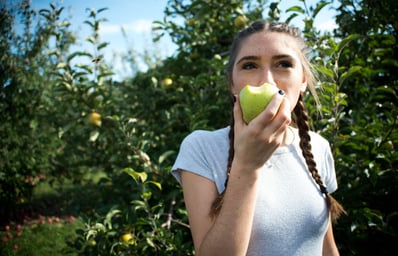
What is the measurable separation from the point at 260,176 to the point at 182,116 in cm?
125

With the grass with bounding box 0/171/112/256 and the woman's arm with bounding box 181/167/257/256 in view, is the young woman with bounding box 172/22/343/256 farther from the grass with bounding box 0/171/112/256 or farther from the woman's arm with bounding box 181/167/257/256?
the grass with bounding box 0/171/112/256

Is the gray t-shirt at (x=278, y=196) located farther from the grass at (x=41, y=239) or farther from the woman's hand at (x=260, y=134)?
the grass at (x=41, y=239)

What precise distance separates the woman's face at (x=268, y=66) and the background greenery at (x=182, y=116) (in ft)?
1.94

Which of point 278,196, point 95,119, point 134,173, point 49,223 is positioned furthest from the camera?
point 49,223

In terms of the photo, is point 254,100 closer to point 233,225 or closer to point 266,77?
point 266,77

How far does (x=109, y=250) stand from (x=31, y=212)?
3562 mm

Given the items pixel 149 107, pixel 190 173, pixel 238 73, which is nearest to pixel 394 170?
pixel 238 73

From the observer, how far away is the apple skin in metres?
0.82

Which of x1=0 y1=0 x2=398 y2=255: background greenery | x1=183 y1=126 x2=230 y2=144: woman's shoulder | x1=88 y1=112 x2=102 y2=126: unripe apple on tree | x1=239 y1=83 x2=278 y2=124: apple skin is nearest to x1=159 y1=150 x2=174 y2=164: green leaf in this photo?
x1=0 y1=0 x2=398 y2=255: background greenery

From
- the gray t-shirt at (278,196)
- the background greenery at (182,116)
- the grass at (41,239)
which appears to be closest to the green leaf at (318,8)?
the background greenery at (182,116)

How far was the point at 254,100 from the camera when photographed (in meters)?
0.82

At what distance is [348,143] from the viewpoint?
5.18ft

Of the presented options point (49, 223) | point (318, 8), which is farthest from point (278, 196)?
point (49, 223)

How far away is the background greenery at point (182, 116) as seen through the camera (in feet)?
5.07
